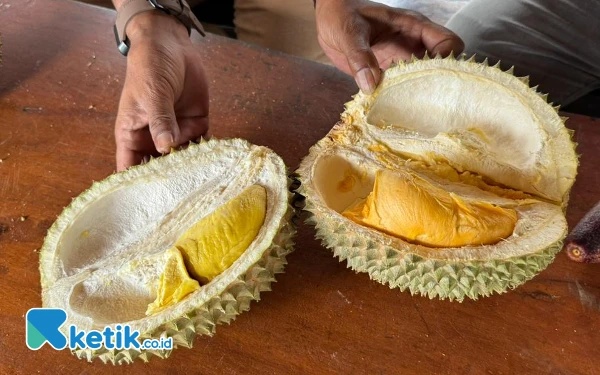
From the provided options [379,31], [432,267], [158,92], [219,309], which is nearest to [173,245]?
[219,309]

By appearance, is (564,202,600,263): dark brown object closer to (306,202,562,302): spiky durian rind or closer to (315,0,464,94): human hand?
(306,202,562,302): spiky durian rind

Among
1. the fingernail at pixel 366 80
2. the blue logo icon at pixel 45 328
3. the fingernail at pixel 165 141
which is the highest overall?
the fingernail at pixel 366 80

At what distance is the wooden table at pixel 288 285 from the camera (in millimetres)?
1510

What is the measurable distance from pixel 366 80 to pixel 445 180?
44 cm

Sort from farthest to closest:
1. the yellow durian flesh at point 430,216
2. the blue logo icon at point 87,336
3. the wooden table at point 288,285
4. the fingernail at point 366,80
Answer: the fingernail at point 366,80, the wooden table at point 288,285, the yellow durian flesh at point 430,216, the blue logo icon at point 87,336

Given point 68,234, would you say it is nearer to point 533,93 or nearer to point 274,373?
point 274,373

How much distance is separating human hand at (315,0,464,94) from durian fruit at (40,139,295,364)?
0.68 metres

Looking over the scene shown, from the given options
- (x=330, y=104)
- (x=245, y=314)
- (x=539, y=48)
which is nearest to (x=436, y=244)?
(x=245, y=314)

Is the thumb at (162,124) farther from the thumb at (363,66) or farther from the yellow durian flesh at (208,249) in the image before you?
the thumb at (363,66)

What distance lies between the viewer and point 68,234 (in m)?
1.51

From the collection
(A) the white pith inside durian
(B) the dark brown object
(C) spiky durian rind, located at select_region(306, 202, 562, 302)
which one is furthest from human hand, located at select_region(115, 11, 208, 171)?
(B) the dark brown object

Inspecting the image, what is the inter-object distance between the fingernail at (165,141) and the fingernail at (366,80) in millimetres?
685

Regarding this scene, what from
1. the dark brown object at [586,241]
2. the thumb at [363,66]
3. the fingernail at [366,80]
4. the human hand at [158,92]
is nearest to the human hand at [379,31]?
the thumb at [363,66]

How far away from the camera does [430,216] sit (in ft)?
4.51
